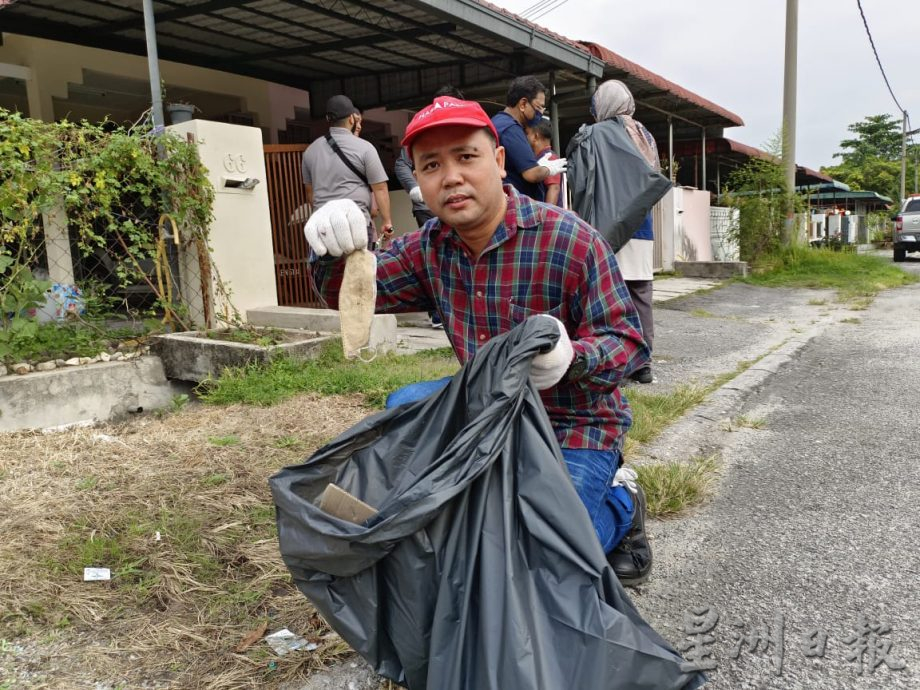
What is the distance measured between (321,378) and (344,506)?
2963 mm

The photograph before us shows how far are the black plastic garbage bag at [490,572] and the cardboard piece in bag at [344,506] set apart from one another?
0.06 m

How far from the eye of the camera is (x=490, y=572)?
1.31 m

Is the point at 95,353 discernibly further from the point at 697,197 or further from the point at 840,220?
the point at 840,220

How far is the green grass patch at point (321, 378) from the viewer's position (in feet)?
13.9

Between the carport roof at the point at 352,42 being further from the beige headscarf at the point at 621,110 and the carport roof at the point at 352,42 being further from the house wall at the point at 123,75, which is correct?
the beige headscarf at the point at 621,110

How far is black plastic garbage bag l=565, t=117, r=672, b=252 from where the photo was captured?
155 inches

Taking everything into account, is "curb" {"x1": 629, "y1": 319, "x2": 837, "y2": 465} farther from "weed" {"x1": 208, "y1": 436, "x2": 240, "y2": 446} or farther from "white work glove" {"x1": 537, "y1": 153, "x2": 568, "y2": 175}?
"weed" {"x1": 208, "y1": 436, "x2": 240, "y2": 446}

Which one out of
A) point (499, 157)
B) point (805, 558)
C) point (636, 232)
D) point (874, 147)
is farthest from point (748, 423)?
point (874, 147)

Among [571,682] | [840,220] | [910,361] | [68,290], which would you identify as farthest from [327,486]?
[840,220]

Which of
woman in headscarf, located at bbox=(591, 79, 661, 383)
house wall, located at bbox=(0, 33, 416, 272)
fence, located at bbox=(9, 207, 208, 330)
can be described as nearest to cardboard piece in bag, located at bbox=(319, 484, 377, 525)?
woman in headscarf, located at bbox=(591, 79, 661, 383)

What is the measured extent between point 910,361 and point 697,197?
9465 mm

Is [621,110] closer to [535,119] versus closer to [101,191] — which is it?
[535,119]

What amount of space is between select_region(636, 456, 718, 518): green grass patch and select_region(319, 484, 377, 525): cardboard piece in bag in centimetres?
162

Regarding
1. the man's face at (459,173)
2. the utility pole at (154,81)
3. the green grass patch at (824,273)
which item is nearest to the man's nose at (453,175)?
the man's face at (459,173)
